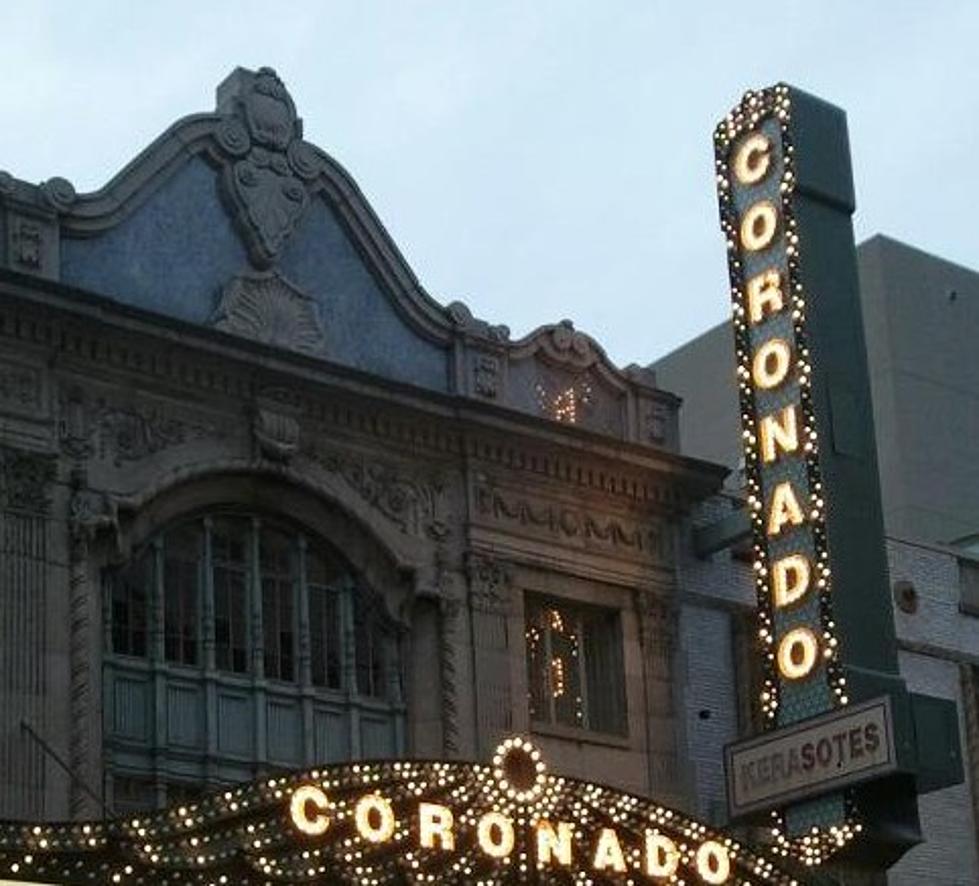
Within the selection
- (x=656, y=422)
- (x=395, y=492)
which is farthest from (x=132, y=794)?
(x=656, y=422)

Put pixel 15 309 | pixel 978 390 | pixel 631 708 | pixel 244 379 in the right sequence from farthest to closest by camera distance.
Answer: pixel 978 390, pixel 631 708, pixel 244 379, pixel 15 309

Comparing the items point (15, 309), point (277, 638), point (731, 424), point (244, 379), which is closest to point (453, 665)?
point (277, 638)

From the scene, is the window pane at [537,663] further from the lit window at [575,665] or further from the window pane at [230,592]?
the window pane at [230,592]

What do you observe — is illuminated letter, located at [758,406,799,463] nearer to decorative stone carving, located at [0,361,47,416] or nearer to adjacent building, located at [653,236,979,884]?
decorative stone carving, located at [0,361,47,416]

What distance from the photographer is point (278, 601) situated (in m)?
26.9

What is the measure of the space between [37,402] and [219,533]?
8.35 feet

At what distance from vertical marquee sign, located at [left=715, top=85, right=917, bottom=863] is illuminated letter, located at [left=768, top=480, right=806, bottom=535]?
0.05ft

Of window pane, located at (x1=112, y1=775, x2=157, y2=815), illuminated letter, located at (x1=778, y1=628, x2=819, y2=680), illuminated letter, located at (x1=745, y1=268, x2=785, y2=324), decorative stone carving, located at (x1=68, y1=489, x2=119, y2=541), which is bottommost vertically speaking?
window pane, located at (x1=112, y1=775, x2=157, y2=815)

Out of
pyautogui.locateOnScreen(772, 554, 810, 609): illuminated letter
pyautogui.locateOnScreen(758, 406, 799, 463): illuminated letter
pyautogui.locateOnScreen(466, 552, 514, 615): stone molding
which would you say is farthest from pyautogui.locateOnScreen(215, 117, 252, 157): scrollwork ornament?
pyautogui.locateOnScreen(772, 554, 810, 609): illuminated letter

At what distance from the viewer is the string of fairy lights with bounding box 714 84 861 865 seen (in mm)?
26125

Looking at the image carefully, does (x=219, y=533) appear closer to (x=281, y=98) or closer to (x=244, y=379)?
(x=244, y=379)

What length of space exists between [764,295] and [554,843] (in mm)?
8715

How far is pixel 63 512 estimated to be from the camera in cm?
2509

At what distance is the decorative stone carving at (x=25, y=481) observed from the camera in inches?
974
